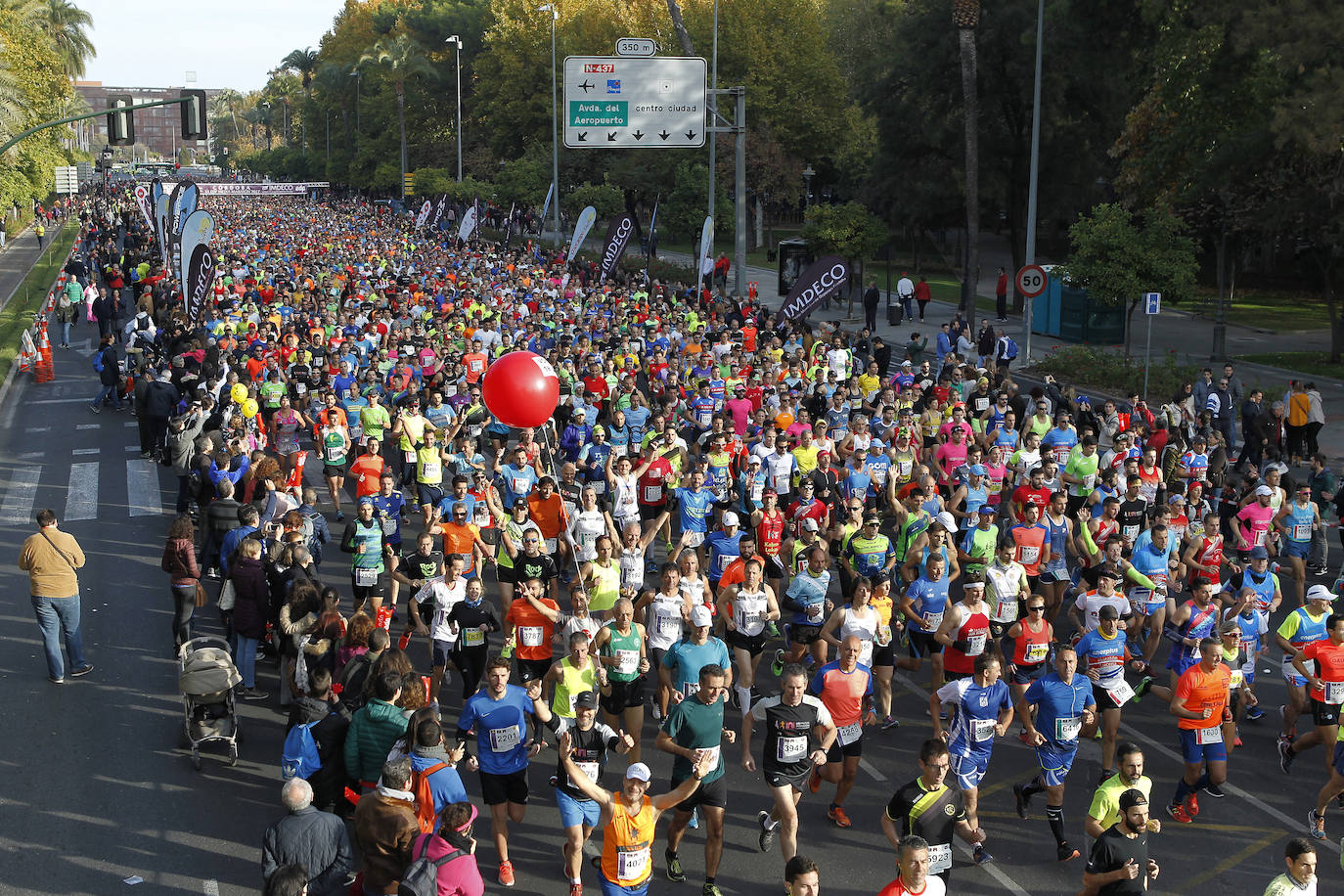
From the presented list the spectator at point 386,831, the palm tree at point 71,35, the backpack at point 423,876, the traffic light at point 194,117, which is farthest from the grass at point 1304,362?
the palm tree at point 71,35

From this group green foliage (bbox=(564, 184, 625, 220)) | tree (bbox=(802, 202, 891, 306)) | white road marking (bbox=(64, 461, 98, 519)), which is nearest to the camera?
white road marking (bbox=(64, 461, 98, 519))

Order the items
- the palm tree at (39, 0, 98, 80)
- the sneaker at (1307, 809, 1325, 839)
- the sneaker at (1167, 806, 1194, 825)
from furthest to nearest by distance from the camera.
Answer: the palm tree at (39, 0, 98, 80), the sneaker at (1167, 806, 1194, 825), the sneaker at (1307, 809, 1325, 839)

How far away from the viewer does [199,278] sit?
80.3 ft

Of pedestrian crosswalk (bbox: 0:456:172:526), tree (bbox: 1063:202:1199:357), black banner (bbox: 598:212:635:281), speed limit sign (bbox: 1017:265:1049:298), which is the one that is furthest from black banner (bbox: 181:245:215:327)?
tree (bbox: 1063:202:1199:357)

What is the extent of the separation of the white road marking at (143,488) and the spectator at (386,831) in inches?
458

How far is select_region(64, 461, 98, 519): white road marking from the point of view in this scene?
17.3 meters

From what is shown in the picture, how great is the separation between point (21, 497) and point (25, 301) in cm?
2601

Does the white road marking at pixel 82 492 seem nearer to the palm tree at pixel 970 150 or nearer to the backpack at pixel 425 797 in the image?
the backpack at pixel 425 797

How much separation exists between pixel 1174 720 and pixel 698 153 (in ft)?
146

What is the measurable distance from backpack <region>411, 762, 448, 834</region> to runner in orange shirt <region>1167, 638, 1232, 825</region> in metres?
5.01

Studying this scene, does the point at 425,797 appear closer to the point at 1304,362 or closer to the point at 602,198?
the point at 1304,362

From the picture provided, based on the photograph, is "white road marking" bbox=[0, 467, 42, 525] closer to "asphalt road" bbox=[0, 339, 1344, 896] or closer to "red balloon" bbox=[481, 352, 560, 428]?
"asphalt road" bbox=[0, 339, 1344, 896]

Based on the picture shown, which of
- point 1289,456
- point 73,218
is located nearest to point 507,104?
point 73,218

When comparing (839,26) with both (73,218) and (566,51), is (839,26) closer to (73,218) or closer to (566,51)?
(566,51)
